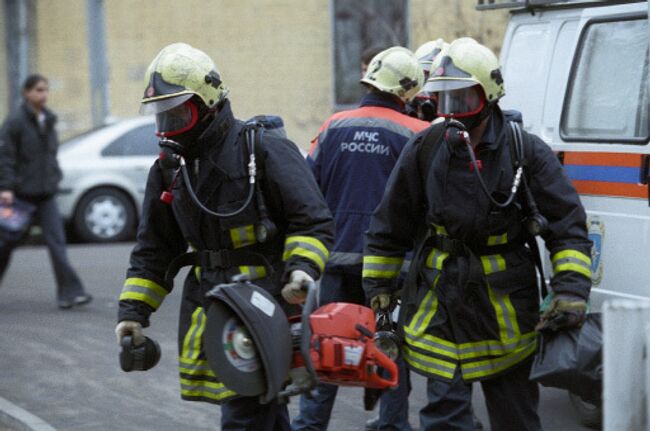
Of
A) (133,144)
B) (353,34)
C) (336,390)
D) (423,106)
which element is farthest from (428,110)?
(353,34)

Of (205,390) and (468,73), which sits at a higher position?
(468,73)

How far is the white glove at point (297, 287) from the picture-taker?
178 inches

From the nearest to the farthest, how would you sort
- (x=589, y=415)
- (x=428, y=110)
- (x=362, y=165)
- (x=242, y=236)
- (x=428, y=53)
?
(x=242, y=236) < (x=362, y=165) < (x=589, y=415) < (x=428, y=110) < (x=428, y=53)

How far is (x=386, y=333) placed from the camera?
4.96 meters

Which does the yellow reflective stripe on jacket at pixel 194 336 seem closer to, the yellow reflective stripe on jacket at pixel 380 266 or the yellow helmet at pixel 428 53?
the yellow reflective stripe on jacket at pixel 380 266

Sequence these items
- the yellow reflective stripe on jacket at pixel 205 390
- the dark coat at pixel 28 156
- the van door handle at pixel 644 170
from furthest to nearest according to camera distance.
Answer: the dark coat at pixel 28 156, the van door handle at pixel 644 170, the yellow reflective stripe on jacket at pixel 205 390

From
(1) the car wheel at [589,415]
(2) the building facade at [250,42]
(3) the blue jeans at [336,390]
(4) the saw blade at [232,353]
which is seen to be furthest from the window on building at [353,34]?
(4) the saw blade at [232,353]

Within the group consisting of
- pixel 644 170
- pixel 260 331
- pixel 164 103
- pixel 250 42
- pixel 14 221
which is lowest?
pixel 14 221

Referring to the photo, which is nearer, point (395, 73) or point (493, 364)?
point (493, 364)

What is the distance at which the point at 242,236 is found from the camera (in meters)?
4.77

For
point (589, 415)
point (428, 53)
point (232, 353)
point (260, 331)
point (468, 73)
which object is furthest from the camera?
point (428, 53)

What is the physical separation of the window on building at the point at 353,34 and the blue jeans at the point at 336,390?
538 inches

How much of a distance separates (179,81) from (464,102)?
1026mm

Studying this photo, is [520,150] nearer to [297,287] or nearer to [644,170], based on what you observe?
[297,287]
